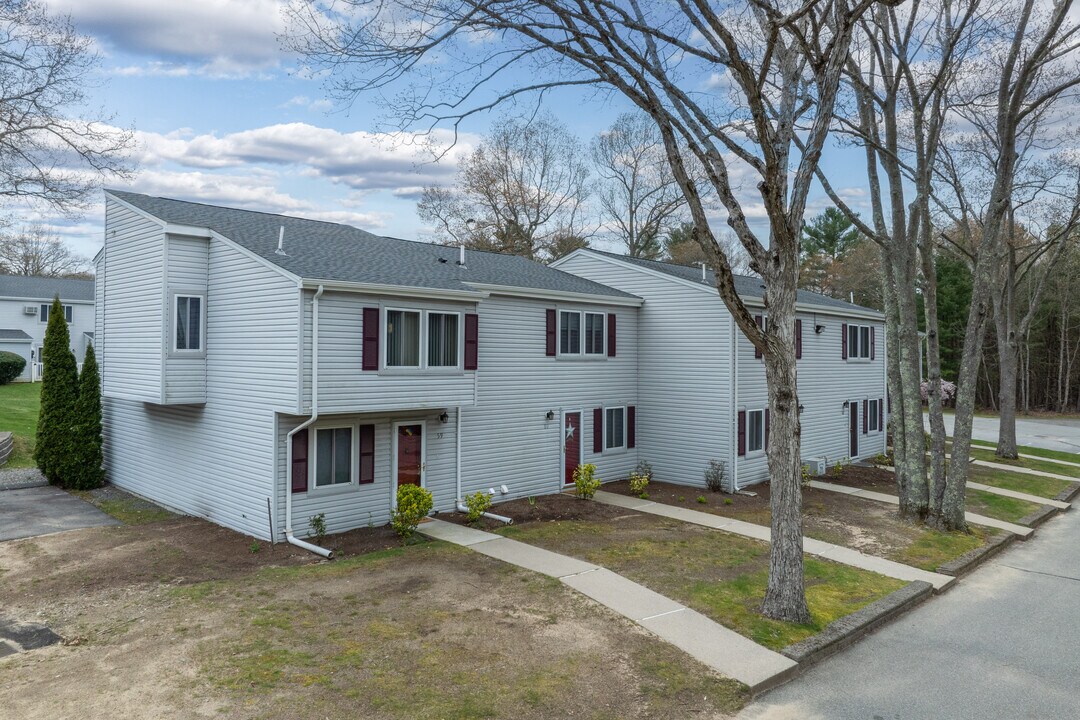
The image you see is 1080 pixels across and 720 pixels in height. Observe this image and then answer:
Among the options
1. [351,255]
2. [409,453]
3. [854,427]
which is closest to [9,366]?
[351,255]

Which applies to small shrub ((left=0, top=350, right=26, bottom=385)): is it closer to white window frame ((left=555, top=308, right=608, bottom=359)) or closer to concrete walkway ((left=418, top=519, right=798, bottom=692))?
white window frame ((left=555, top=308, right=608, bottom=359))

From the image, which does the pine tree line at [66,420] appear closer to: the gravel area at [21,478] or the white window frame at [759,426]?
the gravel area at [21,478]

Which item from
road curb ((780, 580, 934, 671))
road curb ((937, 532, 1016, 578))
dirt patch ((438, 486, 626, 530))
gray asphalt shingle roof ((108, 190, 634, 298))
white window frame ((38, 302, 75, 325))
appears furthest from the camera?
white window frame ((38, 302, 75, 325))

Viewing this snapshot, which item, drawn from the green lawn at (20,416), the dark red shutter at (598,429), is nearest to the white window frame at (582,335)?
the dark red shutter at (598,429)

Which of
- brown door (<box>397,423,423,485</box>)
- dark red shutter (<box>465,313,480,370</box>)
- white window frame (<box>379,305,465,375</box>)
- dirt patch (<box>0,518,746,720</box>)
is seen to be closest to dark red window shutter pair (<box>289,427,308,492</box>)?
dirt patch (<box>0,518,746,720</box>)

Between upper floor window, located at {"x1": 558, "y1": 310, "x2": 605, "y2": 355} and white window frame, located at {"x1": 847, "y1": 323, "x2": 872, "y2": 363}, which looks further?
white window frame, located at {"x1": 847, "y1": 323, "x2": 872, "y2": 363}

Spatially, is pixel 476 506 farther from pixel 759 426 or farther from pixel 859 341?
pixel 859 341
